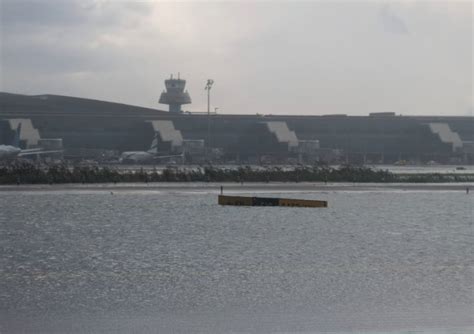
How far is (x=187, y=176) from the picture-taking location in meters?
63.8

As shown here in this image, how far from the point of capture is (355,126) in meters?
134

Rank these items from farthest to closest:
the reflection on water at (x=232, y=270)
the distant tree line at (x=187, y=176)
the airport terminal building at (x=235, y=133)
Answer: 1. the airport terminal building at (x=235, y=133)
2. the distant tree line at (x=187, y=176)
3. the reflection on water at (x=232, y=270)

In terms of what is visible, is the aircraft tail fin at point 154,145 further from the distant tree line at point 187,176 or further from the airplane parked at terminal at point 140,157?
the distant tree line at point 187,176

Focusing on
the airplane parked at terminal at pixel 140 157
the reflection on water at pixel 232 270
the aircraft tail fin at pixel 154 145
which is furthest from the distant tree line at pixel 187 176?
the aircraft tail fin at pixel 154 145

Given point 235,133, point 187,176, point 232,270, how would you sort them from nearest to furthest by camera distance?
point 232,270 → point 187,176 → point 235,133

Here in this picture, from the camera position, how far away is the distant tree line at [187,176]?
2317 inches

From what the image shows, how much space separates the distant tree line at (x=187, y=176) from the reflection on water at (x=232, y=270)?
21.5 metres

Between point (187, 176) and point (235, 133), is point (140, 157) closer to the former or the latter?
point (235, 133)

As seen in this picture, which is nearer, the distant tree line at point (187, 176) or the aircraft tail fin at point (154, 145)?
the distant tree line at point (187, 176)

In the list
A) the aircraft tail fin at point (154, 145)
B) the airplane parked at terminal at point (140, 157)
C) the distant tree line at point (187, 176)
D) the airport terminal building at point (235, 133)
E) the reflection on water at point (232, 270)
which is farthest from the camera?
the airport terminal building at point (235, 133)

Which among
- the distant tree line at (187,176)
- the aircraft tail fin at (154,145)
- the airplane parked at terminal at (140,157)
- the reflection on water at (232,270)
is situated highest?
the aircraft tail fin at (154,145)

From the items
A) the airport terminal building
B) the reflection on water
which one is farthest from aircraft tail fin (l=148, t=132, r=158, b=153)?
the reflection on water

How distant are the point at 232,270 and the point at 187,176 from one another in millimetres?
44549

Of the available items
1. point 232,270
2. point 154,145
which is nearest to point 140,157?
point 154,145
